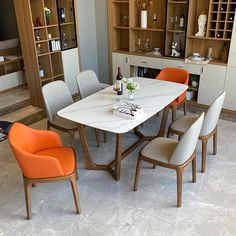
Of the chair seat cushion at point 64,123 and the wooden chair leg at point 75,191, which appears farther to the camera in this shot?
the chair seat cushion at point 64,123

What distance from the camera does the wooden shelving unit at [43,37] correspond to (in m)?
4.11

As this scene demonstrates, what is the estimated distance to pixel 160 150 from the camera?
103 inches

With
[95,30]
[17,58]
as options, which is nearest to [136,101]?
[95,30]

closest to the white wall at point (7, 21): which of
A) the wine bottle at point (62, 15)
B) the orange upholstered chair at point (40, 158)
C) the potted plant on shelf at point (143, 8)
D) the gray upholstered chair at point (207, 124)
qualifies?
the wine bottle at point (62, 15)

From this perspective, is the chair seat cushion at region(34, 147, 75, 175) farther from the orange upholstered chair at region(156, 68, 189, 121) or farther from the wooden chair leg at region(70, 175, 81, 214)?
the orange upholstered chair at region(156, 68, 189, 121)

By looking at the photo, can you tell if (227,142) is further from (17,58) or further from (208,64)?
(17,58)

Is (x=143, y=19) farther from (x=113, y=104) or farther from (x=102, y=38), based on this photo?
(x=113, y=104)

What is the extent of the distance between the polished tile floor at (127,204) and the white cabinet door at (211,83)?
1294 mm

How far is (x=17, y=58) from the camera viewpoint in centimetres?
523

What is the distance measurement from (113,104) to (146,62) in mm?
2012

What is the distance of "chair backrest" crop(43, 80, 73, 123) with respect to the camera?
320 cm

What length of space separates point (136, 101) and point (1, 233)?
1.76 metres

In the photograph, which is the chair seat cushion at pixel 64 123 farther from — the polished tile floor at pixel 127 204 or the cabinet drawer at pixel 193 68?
the cabinet drawer at pixel 193 68

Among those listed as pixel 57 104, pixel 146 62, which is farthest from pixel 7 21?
pixel 57 104
